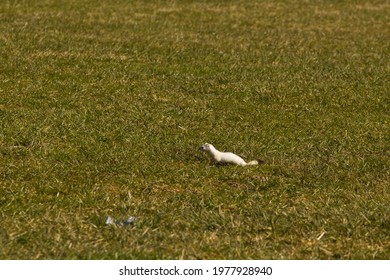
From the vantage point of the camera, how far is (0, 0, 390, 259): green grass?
29.8 ft

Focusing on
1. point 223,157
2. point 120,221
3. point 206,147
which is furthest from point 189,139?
point 120,221

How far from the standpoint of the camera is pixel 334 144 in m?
13.9

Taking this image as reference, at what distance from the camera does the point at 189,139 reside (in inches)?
547

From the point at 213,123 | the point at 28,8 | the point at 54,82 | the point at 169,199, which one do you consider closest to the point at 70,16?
the point at 28,8

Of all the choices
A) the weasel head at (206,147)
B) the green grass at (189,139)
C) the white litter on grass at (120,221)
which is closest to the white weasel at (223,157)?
the weasel head at (206,147)

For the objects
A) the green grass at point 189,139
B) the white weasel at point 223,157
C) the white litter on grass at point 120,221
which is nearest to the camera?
the green grass at point 189,139

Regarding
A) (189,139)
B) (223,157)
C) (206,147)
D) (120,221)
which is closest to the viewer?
(120,221)

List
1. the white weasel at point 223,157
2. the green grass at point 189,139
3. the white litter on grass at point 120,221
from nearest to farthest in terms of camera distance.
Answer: the green grass at point 189,139 < the white litter on grass at point 120,221 < the white weasel at point 223,157

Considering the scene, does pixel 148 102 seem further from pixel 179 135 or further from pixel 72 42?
pixel 72 42

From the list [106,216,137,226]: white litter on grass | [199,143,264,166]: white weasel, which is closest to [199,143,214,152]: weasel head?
[199,143,264,166]: white weasel

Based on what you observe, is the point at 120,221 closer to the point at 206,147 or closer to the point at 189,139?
the point at 206,147

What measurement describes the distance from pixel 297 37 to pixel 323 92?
8297 mm

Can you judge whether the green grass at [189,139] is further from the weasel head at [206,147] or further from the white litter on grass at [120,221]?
the weasel head at [206,147]

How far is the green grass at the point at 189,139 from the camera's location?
9094 mm
